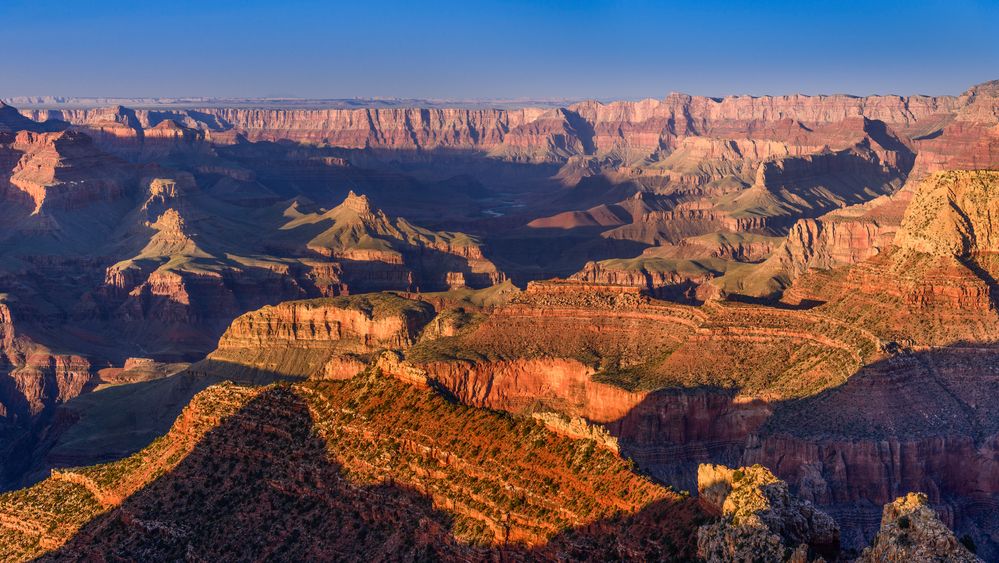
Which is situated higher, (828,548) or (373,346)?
(828,548)

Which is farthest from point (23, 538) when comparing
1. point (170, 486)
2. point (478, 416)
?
point (478, 416)

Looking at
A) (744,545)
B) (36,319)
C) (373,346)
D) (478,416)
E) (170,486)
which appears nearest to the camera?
(744,545)

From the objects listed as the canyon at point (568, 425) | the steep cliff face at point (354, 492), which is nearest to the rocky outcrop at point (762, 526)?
the canyon at point (568, 425)

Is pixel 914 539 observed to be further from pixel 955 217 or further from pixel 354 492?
pixel 955 217

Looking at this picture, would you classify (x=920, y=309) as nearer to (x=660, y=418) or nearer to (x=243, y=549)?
(x=660, y=418)

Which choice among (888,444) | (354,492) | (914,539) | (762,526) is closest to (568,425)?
(354,492)

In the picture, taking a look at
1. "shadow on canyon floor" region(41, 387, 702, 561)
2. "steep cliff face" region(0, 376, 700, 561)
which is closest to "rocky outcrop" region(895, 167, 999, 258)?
"steep cliff face" region(0, 376, 700, 561)
